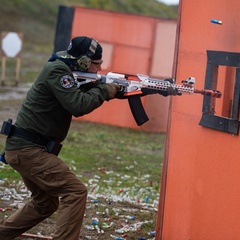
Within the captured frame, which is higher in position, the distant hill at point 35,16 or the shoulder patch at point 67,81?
the distant hill at point 35,16

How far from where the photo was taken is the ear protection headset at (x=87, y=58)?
5.79m

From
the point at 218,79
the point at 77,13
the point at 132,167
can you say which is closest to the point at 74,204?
the point at 218,79

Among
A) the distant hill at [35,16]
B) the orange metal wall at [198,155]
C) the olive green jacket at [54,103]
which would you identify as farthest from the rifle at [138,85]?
the distant hill at [35,16]

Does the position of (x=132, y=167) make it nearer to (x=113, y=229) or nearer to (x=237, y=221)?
(x=113, y=229)

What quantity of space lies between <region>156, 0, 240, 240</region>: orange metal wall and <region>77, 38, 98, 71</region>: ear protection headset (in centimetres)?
106

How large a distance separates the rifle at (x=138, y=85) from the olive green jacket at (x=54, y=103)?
159 mm

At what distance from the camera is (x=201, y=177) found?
6289 mm

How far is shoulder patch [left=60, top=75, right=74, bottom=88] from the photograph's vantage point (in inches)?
218

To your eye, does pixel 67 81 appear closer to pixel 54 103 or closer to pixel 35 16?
pixel 54 103

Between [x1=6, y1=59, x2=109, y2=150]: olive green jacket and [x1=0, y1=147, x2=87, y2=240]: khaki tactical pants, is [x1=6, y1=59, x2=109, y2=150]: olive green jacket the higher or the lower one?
the higher one

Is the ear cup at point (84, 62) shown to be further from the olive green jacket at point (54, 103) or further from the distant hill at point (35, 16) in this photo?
the distant hill at point (35, 16)

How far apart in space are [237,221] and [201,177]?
23.2 inches

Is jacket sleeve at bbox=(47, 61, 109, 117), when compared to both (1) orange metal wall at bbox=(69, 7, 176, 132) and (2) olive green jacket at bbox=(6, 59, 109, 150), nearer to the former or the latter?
(2) olive green jacket at bbox=(6, 59, 109, 150)

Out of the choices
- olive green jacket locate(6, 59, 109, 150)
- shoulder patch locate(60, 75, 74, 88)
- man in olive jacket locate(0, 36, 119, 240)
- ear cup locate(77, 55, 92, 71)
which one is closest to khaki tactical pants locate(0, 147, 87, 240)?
man in olive jacket locate(0, 36, 119, 240)
